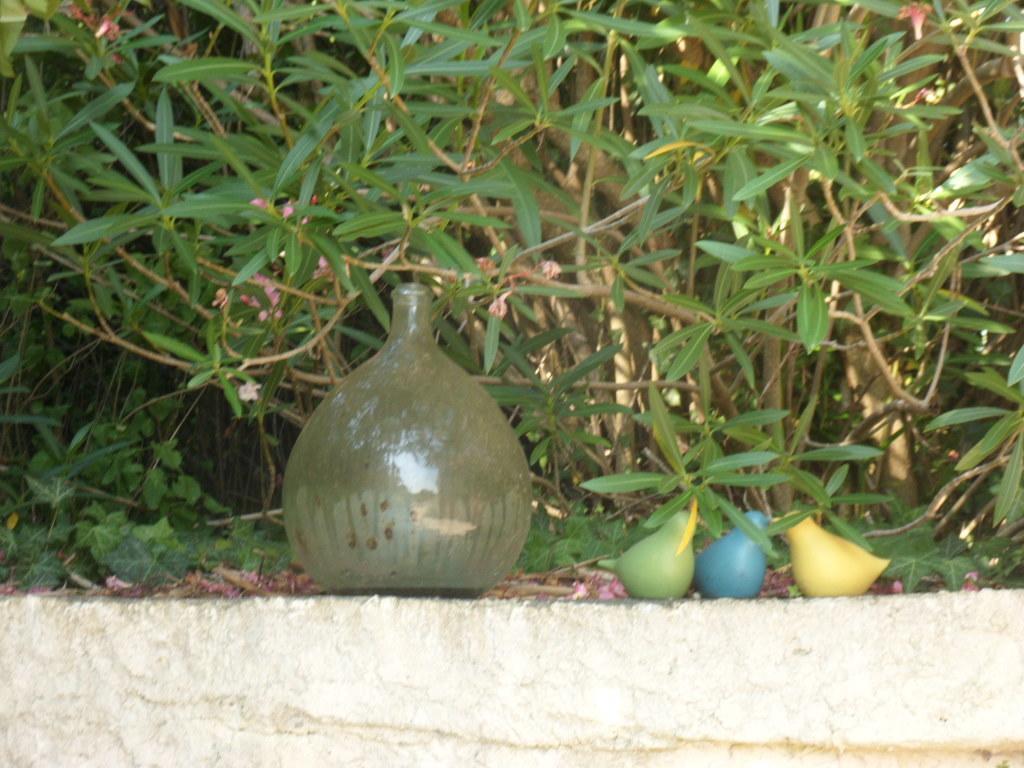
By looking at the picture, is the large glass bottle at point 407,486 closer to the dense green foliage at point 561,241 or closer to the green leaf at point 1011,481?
the dense green foliage at point 561,241

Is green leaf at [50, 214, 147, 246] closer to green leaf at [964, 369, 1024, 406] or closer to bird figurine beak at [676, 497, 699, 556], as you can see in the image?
bird figurine beak at [676, 497, 699, 556]

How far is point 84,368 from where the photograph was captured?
107 inches

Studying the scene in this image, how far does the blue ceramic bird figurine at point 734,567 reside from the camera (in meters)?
1.46

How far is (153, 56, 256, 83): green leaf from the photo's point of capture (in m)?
1.45

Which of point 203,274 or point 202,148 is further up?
point 202,148

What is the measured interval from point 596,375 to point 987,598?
1076 millimetres

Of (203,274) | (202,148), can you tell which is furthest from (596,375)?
(202,148)

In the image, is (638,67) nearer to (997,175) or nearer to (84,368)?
(997,175)

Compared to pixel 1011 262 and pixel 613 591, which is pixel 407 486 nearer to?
pixel 613 591

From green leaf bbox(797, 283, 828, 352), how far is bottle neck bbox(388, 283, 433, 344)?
1.25ft

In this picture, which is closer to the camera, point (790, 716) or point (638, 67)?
point (790, 716)

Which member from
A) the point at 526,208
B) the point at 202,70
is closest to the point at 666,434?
the point at 526,208

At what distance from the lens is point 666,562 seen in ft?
4.81

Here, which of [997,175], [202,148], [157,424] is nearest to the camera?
[997,175]
